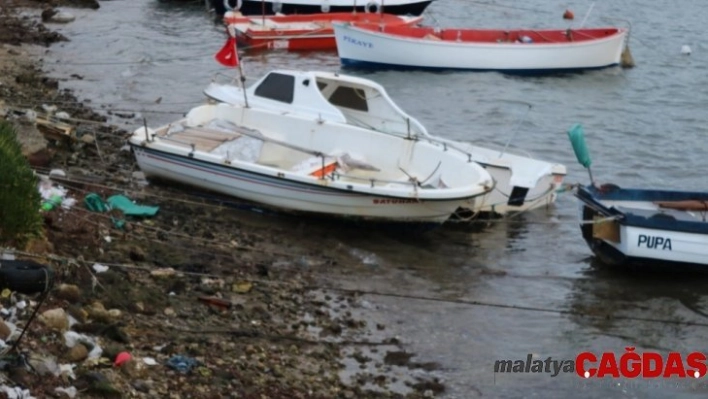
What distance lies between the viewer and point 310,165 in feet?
57.3

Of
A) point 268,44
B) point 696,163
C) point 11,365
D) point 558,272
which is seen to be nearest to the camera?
point 11,365

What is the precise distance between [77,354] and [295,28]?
86.6 ft

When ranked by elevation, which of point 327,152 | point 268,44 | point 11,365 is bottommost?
point 268,44

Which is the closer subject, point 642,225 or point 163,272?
point 163,272

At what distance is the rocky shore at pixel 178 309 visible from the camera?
9602mm

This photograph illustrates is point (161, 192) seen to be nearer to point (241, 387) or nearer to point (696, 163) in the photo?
point (241, 387)

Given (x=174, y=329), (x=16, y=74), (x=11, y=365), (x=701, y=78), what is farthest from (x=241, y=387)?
(x=701, y=78)

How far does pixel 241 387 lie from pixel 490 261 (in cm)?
690

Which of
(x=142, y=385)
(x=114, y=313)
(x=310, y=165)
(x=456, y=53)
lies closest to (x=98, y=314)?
(x=114, y=313)

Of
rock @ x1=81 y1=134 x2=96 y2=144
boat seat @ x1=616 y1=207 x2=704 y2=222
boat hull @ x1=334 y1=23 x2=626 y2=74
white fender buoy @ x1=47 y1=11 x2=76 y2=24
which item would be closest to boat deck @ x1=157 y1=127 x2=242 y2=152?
rock @ x1=81 y1=134 x2=96 y2=144

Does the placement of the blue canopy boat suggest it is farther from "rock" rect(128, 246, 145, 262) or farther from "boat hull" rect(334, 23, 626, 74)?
"boat hull" rect(334, 23, 626, 74)

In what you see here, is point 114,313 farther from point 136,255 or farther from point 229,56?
point 229,56

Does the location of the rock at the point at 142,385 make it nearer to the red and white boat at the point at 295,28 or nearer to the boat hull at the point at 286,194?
the boat hull at the point at 286,194

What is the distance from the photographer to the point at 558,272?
53.2 ft
